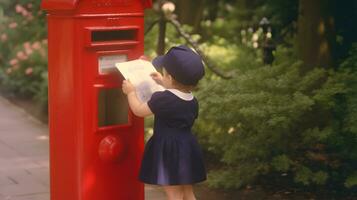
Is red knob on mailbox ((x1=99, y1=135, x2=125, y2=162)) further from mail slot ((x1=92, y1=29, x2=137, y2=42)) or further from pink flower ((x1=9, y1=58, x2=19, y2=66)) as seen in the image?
pink flower ((x1=9, y1=58, x2=19, y2=66))

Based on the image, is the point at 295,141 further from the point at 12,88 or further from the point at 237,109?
the point at 12,88

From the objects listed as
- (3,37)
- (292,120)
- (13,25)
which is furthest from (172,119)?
(3,37)

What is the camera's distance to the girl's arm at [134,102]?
164 inches

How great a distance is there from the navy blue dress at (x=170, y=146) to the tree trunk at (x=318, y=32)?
307 centimetres

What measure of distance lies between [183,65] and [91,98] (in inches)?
23.6

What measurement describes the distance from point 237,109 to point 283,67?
2.63ft

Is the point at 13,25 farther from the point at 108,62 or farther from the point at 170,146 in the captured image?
A: the point at 170,146

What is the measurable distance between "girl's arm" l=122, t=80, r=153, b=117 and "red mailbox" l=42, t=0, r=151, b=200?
112mm

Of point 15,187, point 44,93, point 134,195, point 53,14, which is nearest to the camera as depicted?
point 53,14

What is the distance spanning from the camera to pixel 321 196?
609 centimetres

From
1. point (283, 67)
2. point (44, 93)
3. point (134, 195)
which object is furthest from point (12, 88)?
point (134, 195)

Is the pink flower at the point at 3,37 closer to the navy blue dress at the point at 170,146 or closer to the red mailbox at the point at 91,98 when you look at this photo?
the red mailbox at the point at 91,98

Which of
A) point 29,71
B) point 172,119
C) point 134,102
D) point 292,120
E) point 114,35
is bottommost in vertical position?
point 29,71

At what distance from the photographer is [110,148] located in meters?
4.24
